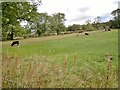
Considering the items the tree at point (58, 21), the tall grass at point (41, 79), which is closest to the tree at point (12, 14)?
the tall grass at point (41, 79)

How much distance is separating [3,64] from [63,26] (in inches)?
3236

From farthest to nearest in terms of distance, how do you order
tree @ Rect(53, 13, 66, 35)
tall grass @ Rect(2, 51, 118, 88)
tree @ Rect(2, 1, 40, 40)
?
tree @ Rect(53, 13, 66, 35)
tree @ Rect(2, 1, 40, 40)
tall grass @ Rect(2, 51, 118, 88)

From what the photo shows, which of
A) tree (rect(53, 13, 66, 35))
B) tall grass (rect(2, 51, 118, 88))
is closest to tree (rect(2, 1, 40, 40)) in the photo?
tall grass (rect(2, 51, 118, 88))

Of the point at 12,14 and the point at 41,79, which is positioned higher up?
the point at 12,14

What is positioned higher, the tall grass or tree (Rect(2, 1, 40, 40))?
tree (Rect(2, 1, 40, 40))

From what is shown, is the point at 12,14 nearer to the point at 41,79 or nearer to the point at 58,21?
Answer: the point at 41,79

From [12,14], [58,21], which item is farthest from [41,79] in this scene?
[58,21]

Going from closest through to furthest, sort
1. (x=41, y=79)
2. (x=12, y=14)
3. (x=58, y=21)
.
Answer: (x=41, y=79)
(x=12, y=14)
(x=58, y=21)

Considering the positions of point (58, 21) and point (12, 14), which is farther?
point (58, 21)

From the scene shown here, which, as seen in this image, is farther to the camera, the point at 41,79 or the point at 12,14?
the point at 12,14

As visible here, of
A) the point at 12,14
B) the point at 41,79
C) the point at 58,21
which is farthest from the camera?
the point at 58,21

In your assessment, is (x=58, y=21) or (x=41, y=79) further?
(x=58, y=21)

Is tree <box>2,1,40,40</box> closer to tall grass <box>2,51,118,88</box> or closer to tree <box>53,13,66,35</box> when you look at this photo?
tall grass <box>2,51,118,88</box>

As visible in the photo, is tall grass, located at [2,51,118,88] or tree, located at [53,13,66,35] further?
tree, located at [53,13,66,35]
